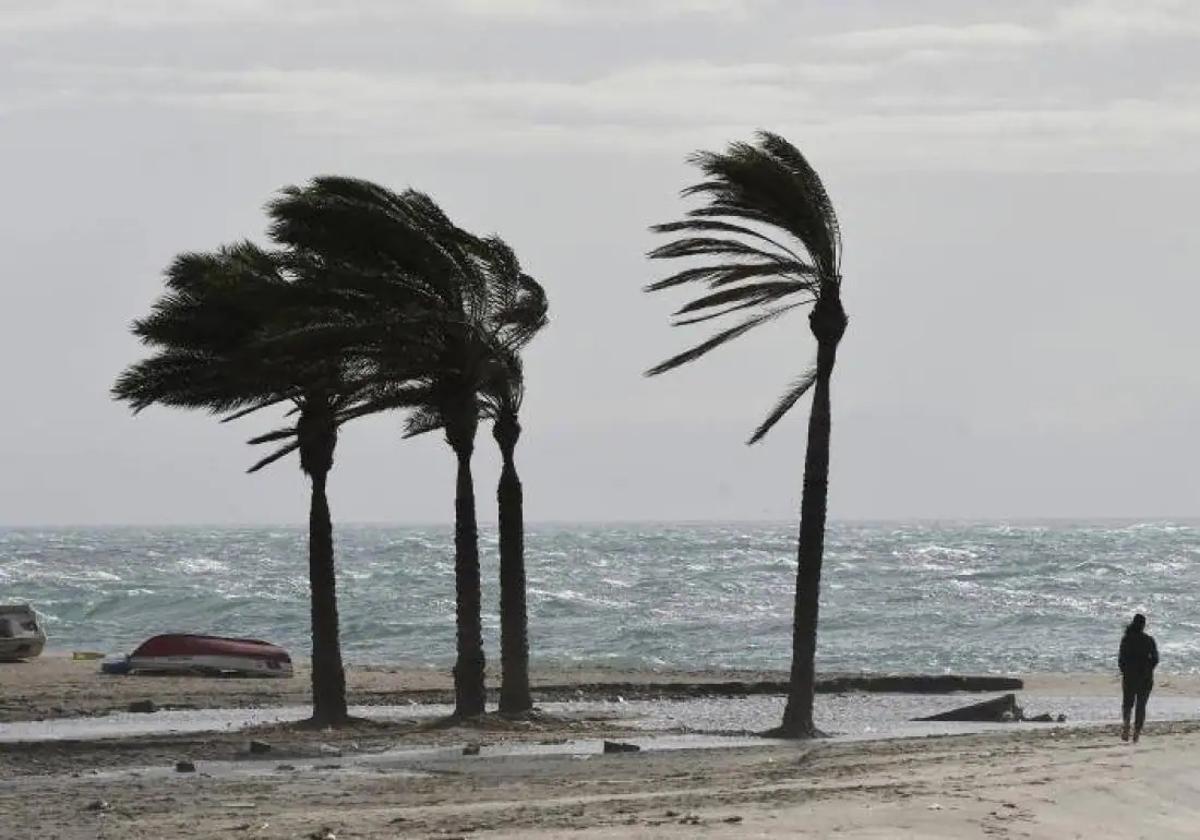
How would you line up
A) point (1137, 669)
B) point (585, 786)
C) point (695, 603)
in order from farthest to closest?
point (695, 603)
point (1137, 669)
point (585, 786)

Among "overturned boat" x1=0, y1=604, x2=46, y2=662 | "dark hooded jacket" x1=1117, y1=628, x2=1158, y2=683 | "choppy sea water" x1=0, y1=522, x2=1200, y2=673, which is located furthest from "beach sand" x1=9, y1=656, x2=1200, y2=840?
"choppy sea water" x1=0, y1=522, x2=1200, y2=673

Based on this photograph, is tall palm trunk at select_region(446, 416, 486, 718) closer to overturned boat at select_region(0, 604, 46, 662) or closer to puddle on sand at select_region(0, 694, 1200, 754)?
puddle on sand at select_region(0, 694, 1200, 754)

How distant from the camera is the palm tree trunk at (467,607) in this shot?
102 feet

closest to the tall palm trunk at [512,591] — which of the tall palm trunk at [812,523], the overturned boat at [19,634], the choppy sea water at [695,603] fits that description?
the tall palm trunk at [812,523]

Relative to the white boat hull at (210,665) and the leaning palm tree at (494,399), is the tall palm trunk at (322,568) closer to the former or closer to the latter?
the leaning palm tree at (494,399)

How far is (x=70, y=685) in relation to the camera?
39.9 metres

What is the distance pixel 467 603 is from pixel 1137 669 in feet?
29.9

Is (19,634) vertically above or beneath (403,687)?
above

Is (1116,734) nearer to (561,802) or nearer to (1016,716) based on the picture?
(1016,716)

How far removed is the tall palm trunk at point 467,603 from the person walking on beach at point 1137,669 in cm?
860

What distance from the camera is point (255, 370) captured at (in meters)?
30.1

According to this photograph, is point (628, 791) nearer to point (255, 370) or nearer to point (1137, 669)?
point (1137, 669)

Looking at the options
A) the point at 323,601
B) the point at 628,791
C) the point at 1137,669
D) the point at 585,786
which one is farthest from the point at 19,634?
the point at 628,791

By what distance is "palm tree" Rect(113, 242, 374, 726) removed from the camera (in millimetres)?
29781
